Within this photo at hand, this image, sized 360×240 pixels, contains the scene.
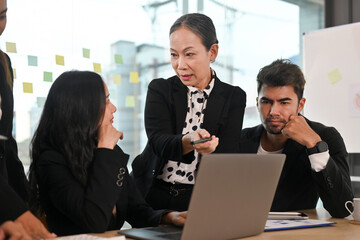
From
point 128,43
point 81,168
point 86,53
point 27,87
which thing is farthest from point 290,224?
point 128,43

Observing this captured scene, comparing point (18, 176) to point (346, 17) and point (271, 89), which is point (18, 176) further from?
point (346, 17)

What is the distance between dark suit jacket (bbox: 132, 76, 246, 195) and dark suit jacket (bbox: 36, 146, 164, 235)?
276mm

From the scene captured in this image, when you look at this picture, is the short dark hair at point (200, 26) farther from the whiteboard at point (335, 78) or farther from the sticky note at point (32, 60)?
the whiteboard at point (335, 78)

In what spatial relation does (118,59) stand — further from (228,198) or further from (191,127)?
(228,198)

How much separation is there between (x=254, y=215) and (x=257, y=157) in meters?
0.18

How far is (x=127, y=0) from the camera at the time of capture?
3.28 meters

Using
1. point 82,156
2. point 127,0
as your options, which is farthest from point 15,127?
point 82,156

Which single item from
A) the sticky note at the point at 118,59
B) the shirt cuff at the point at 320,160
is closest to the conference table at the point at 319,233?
the shirt cuff at the point at 320,160

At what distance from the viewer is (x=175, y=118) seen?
183 centimetres

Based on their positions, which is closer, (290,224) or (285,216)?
(290,224)

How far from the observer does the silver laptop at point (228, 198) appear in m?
1.06

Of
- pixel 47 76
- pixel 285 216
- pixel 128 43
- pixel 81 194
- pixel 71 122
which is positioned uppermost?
pixel 128 43

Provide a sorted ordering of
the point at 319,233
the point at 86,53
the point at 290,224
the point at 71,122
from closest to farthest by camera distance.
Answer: the point at 319,233 → the point at 290,224 → the point at 71,122 → the point at 86,53

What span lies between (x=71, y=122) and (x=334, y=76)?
2457 mm
